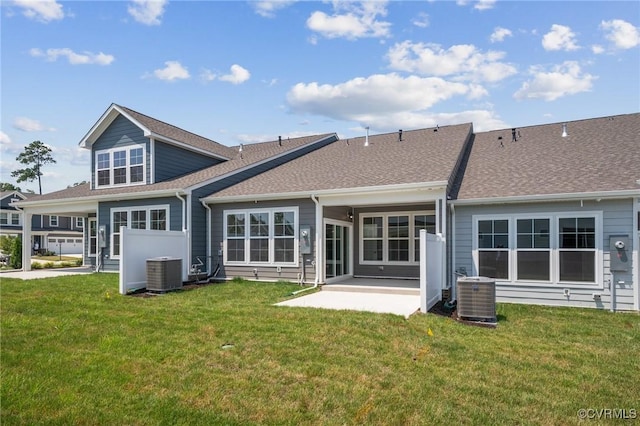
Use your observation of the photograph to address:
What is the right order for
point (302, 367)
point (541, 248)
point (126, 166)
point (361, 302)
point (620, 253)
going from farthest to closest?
1. point (126, 166)
2. point (541, 248)
3. point (361, 302)
4. point (620, 253)
5. point (302, 367)

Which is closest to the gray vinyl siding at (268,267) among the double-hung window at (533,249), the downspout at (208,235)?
the downspout at (208,235)

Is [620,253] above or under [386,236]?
under

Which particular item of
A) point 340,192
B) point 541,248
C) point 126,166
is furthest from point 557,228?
point 126,166

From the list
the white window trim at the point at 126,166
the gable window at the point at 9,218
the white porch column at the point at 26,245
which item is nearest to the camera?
the white window trim at the point at 126,166

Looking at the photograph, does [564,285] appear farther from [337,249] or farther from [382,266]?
[337,249]

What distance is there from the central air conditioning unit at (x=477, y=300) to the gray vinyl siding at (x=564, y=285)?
7.84ft

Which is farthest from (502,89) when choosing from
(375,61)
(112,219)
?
(112,219)

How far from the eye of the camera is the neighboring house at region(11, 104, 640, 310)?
30.6 feet

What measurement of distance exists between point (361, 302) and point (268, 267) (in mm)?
4081

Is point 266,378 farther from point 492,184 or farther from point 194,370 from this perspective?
point 492,184

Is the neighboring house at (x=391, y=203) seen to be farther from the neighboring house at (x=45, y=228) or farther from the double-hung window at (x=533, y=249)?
the neighboring house at (x=45, y=228)

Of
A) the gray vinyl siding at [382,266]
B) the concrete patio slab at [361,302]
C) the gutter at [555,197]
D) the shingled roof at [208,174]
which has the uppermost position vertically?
the shingled roof at [208,174]

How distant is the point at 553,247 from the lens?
9.48m

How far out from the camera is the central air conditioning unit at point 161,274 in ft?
35.6
